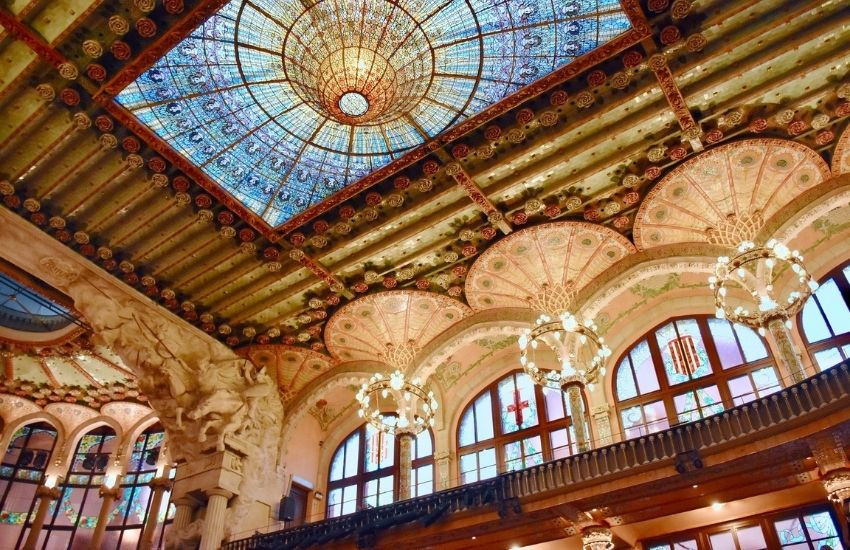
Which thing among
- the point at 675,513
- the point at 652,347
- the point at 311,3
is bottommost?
the point at 675,513

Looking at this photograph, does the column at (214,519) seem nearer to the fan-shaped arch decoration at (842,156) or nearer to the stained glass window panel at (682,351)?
the stained glass window panel at (682,351)

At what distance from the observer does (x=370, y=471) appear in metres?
15.1

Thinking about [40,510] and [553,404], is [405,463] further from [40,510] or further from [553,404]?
[40,510]

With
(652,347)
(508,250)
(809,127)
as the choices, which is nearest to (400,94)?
(508,250)

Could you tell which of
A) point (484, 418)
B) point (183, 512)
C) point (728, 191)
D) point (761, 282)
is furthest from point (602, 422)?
point (183, 512)

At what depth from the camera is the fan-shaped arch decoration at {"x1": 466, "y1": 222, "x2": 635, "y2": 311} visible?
1185cm

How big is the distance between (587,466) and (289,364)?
7.30 meters

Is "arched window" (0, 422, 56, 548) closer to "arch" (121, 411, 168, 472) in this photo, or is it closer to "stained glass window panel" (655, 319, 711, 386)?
"arch" (121, 411, 168, 472)

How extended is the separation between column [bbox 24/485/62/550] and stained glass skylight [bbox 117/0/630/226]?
9375 millimetres

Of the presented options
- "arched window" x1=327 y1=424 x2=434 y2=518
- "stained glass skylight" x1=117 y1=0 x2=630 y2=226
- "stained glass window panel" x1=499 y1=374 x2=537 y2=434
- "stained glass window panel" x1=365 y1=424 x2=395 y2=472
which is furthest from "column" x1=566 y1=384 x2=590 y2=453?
"stained glass window panel" x1=365 y1=424 x2=395 y2=472

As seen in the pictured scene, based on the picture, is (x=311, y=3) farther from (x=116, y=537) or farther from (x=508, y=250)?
(x=116, y=537)

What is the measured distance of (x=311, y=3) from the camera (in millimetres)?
9000

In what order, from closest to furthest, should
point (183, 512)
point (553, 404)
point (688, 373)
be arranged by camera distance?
point (688, 373) → point (183, 512) → point (553, 404)

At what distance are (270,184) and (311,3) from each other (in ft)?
10.9
